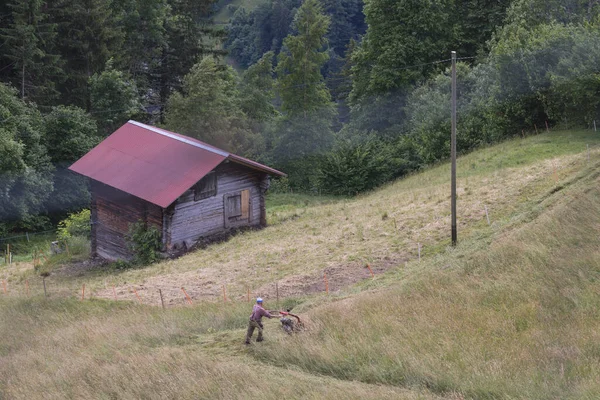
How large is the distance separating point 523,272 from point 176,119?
3900 cm

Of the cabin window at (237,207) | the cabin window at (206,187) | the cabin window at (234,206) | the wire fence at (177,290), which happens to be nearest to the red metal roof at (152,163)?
the cabin window at (206,187)

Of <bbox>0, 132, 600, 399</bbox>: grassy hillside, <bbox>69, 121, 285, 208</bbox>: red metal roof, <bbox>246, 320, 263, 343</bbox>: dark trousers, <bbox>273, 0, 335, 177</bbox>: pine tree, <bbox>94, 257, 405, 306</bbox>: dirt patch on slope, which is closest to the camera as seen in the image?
<bbox>0, 132, 600, 399</bbox>: grassy hillside

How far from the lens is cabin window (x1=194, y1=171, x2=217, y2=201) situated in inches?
1234

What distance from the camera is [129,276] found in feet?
91.1

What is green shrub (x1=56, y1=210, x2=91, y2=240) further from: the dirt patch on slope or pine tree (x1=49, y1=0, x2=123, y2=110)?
pine tree (x1=49, y1=0, x2=123, y2=110)

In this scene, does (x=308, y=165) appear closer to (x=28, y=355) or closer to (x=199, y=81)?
(x=199, y=81)

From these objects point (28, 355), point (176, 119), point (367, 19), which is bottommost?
point (28, 355)

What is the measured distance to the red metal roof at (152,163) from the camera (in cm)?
3028

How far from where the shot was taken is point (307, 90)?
56250 mm

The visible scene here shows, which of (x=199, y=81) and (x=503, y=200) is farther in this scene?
(x=199, y=81)

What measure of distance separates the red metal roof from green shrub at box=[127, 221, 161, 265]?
5.80 ft

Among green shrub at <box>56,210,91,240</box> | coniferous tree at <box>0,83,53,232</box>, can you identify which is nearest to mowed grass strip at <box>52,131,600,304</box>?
green shrub at <box>56,210,91,240</box>

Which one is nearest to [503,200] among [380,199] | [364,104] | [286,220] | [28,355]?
[380,199]

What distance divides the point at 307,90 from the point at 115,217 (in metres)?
27.2
